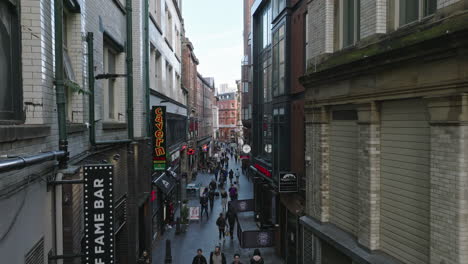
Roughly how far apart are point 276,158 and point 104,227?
1115 cm

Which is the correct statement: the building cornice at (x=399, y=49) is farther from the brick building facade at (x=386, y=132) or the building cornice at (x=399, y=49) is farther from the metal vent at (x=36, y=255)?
the metal vent at (x=36, y=255)

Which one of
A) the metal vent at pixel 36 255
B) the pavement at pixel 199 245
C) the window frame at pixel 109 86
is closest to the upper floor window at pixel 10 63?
the metal vent at pixel 36 255

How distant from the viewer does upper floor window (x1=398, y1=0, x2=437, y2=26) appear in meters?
6.53

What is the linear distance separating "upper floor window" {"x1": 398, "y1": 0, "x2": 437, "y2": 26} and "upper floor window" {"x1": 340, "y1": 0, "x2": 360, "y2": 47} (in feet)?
5.55

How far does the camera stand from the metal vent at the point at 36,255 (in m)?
5.12

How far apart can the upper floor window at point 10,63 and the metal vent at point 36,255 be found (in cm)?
188

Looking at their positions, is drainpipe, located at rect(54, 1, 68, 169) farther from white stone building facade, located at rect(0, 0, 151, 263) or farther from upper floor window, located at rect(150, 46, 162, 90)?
upper floor window, located at rect(150, 46, 162, 90)

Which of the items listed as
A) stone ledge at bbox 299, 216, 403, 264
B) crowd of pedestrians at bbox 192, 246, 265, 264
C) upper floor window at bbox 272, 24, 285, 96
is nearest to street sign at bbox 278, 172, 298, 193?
stone ledge at bbox 299, 216, 403, 264

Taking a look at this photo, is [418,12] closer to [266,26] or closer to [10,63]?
[10,63]

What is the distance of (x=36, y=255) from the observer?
5.46 m

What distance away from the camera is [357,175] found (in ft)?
28.5

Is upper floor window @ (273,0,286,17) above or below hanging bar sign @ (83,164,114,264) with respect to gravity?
above

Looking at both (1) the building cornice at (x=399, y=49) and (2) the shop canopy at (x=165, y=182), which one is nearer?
(1) the building cornice at (x=399, y=49)

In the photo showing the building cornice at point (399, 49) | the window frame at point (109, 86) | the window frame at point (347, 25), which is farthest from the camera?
the window frame at point (109, 86)
